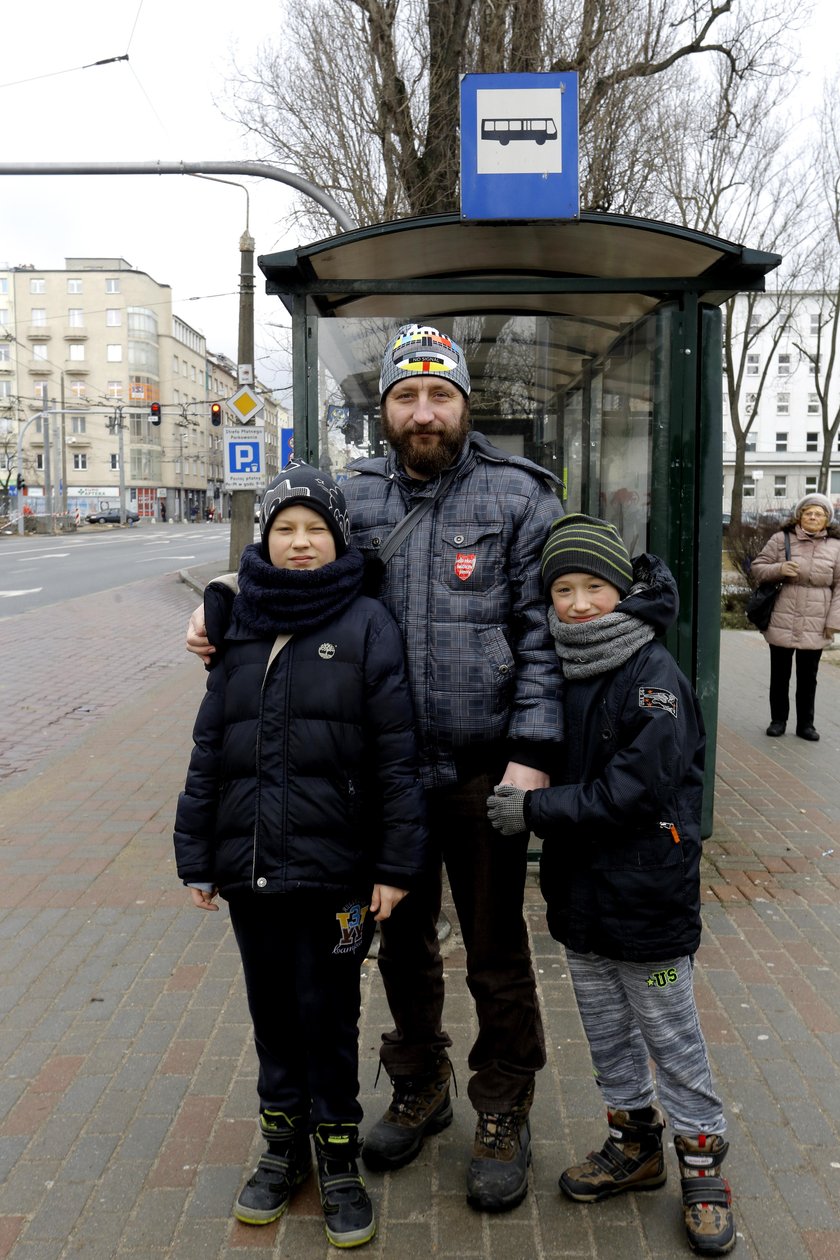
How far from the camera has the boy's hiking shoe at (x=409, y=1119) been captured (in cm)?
260

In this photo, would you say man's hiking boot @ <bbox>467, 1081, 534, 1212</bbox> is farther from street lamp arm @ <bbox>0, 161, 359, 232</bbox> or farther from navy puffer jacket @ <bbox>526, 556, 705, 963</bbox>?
street lamp arm @ <bbox>0, 161, 359, 232</bbox>

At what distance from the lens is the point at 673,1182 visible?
8.35 ft

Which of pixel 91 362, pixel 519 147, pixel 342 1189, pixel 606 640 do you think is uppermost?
pixel 91 362

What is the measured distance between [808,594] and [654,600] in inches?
216

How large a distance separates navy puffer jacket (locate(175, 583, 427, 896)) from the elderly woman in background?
5.68 metres

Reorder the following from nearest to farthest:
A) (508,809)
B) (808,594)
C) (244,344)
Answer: (508,809), (808,594), (244,344)

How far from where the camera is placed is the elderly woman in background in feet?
23.8

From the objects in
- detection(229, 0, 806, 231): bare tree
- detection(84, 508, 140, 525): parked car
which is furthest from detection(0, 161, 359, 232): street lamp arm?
detection(84, 508, 140, 525): parked car

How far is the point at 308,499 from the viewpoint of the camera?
2.34 meters

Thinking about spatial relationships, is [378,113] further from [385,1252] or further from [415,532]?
[385,1252]

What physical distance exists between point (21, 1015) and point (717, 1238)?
2.40 meters

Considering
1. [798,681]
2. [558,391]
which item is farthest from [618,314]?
[798,681]

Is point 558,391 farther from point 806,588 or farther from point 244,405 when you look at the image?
point 244,405

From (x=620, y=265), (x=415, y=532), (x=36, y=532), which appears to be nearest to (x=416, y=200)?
(x=620, y=265)
